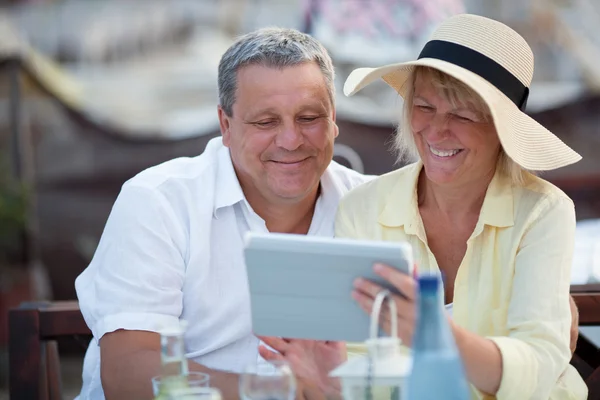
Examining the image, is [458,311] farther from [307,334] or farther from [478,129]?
[307,334]

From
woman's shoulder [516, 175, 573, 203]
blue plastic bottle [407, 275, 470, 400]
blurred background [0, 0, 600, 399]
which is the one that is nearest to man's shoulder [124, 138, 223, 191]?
woman's shoulder [516, 175, 573, 203]

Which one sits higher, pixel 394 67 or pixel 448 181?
pixel 394 67

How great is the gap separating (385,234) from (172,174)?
0.62 metres

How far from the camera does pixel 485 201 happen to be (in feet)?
8.01

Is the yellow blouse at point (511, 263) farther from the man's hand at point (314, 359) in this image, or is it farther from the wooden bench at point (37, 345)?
the wooden bench at point (37, 345)

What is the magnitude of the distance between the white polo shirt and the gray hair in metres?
0.24

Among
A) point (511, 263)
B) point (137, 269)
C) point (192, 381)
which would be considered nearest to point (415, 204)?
point (511, 263)

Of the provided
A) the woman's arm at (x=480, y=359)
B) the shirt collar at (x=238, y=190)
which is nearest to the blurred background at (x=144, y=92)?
the shirt collar at (x=238, y=190)

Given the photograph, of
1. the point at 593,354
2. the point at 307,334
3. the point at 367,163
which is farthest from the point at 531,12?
the point at 307,334

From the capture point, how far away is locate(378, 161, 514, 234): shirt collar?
2.42 metres

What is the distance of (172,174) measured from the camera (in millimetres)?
2676

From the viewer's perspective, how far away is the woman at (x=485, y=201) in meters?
2.25

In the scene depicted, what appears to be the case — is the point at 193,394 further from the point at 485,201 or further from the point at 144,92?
the point at 144,92

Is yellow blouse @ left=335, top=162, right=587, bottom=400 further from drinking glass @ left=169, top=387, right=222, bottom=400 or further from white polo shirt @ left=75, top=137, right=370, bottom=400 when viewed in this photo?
drinking glass @ left=169, top=387, right=222, bottom=400
